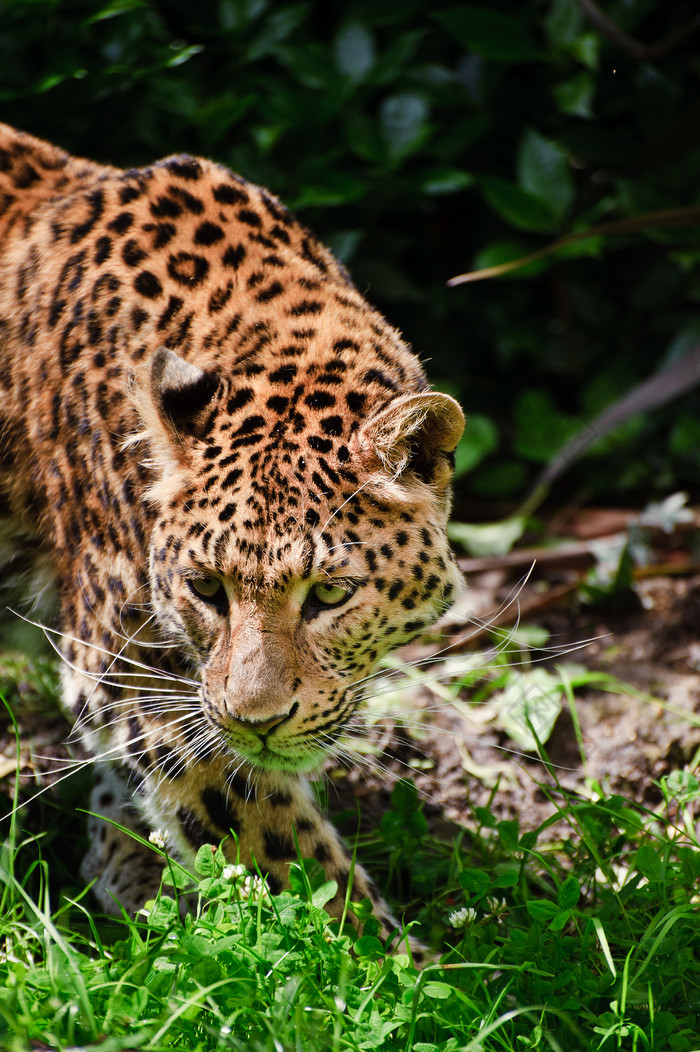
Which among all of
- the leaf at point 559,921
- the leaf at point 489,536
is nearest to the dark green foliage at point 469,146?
the leaf at point 489,536

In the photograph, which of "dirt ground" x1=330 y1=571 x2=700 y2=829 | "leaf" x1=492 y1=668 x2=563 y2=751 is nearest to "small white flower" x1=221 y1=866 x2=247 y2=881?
"dirt ground" x1=330 y1=571 x2=700 y2=829

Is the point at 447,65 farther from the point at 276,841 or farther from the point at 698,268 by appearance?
the point at 276,841

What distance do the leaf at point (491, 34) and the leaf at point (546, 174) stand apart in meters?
0.47

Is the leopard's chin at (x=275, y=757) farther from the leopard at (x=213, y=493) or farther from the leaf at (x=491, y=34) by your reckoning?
the leaf at (x=491, y=34)

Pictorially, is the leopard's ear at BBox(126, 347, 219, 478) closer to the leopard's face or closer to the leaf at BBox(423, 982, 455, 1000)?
the leopard's face

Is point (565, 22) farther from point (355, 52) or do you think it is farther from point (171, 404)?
point (171, 404)

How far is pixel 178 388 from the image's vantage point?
3236 mm

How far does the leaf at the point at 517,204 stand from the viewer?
6.48 m

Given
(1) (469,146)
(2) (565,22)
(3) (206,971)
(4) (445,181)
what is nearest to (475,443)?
(4) (445,181)

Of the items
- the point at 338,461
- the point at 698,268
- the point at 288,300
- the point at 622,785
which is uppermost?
the point at 288,300

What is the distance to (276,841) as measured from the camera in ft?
11.3

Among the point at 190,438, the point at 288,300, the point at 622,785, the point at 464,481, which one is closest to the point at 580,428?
the point at 464,481

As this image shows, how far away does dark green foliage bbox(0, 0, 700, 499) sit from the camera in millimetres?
6195

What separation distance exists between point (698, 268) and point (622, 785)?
390 centimetres
